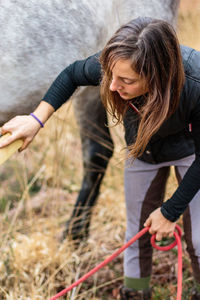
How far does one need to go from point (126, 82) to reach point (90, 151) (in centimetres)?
105

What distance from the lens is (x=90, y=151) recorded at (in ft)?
6.42

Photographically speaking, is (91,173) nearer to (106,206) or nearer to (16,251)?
(106,206)

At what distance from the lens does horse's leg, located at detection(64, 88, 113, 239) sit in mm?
1837

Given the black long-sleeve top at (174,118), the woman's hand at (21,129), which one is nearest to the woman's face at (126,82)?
the black long-sleeve top at (174,118)

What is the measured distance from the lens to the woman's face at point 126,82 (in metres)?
0.90

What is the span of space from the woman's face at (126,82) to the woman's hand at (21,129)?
225mm

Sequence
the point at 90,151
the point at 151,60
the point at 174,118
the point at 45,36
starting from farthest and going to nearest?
the point at 90,151, the point at 45,36, the point at 174,118, the point at 151,60

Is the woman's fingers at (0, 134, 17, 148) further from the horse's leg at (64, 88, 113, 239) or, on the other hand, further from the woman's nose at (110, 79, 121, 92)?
the horse's leg at (64, 88, 113, 239)

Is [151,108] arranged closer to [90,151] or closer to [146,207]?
[146,207]

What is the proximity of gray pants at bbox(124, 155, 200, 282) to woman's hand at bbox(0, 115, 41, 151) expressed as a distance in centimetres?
39

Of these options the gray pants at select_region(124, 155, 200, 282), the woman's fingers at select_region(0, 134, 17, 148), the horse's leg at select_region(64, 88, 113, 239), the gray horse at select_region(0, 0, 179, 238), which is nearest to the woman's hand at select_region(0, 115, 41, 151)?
the woman's fingers at select_region(0, 134, 17, 148)

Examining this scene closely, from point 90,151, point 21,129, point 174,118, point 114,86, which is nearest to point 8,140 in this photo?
point 21,129

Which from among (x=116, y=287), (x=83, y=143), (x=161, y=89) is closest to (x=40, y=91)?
(x=161, y=89)

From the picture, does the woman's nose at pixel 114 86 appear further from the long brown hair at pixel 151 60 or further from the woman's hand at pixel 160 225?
the woman's hand at pixel 160 225
